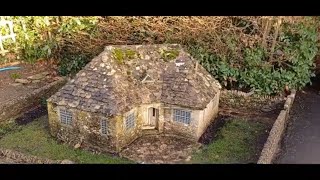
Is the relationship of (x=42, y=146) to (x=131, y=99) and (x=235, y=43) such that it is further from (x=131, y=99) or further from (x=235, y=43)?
(x=235, y=43)

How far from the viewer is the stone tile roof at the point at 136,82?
9.34 metres

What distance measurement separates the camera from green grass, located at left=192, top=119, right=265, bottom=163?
9391mm

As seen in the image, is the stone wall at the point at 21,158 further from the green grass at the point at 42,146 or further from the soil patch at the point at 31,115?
the soil patch at the point at 31,115

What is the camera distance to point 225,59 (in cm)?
1202

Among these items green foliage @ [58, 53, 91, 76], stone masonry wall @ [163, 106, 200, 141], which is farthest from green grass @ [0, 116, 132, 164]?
green foliage @ [58, 53, 91, 76]

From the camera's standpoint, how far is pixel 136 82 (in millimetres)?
9891

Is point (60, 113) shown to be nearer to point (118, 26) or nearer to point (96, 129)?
point (96, 129)

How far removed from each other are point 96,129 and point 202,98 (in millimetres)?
2429

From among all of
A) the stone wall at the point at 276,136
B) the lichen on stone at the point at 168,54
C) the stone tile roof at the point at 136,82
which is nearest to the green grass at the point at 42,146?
the stone tile roof at the point at 136,82

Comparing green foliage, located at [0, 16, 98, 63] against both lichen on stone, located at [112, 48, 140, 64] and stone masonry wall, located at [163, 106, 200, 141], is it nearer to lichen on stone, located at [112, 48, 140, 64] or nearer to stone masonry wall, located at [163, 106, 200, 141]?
lichen on stone, located at [112, 48, 140, 64]

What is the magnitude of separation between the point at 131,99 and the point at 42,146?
7.50ft

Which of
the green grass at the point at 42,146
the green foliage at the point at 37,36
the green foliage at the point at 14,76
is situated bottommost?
the green grass at the point at 42,146

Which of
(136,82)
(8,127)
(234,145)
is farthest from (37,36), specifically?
(234,145)
